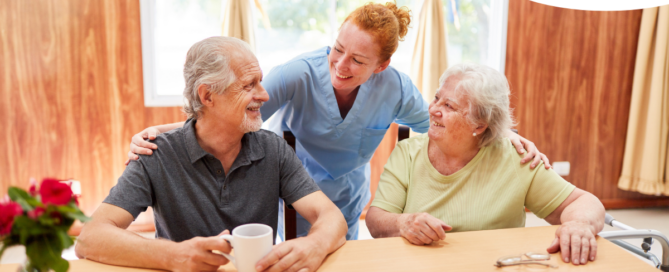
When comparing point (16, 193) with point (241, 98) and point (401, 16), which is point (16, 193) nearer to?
point (241, 98)

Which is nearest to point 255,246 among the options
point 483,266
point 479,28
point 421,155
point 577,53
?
point 483,266

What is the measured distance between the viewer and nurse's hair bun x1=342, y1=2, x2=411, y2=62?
1.54m

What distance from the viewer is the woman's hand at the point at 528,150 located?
148 centimetres

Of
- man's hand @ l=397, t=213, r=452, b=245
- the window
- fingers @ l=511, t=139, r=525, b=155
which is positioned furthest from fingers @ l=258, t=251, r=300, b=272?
the window

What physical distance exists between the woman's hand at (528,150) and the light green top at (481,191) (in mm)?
19

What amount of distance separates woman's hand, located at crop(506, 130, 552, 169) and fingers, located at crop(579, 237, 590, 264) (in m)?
0.35

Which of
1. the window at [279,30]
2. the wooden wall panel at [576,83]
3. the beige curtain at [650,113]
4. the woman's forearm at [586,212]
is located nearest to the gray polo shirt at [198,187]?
the woman's forearm at [586,212]

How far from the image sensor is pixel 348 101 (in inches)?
71.7

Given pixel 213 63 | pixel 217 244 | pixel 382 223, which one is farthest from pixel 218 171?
pixel 382 223

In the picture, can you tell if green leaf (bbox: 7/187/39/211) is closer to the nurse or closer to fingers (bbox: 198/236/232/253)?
fingers (bbox: 198/236/232/253)

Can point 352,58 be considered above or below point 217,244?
above

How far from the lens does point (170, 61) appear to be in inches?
123

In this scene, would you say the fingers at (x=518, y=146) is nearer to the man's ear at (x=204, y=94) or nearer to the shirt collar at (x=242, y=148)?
the shirt collar at (x=242, y=148)

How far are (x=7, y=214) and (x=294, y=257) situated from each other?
0.57 meters
